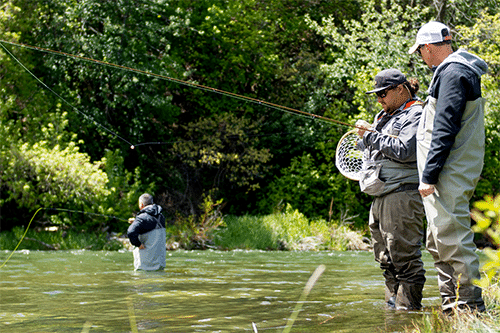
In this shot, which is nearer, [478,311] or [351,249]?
[478,311]

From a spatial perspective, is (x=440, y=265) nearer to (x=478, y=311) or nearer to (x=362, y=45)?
(x=478, y=311)

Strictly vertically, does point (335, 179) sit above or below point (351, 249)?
above

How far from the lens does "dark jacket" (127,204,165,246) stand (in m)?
9.20

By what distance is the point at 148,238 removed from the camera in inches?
369

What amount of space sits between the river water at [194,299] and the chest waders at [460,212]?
1.91 ft

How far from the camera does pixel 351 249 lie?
56.6ft

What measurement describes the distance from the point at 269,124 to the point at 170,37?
462cm

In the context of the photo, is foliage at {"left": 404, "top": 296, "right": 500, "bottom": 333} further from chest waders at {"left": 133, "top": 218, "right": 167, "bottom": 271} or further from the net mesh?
chest waders at {"left": 133, "top": 218, "right": 167, "bottom": 271}

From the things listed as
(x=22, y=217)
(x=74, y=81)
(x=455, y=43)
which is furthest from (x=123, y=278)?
(x=455, y=43)

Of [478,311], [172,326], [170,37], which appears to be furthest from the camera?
[170,37]

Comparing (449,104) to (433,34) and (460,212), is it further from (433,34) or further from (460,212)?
(460,212)

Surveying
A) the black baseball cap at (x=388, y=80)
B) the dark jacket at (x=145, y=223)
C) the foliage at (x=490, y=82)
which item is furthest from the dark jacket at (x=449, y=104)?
the foliage at (x=490, y=82)

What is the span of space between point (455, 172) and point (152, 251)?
6.04 m

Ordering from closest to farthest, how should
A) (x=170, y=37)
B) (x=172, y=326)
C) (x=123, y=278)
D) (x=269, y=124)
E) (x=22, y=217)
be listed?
1. (x=172, y=326)
2. (x=123, y=278)
3. (x=22, y=217)
4. (x=170, y=37)
5. (x=269, y=124)
